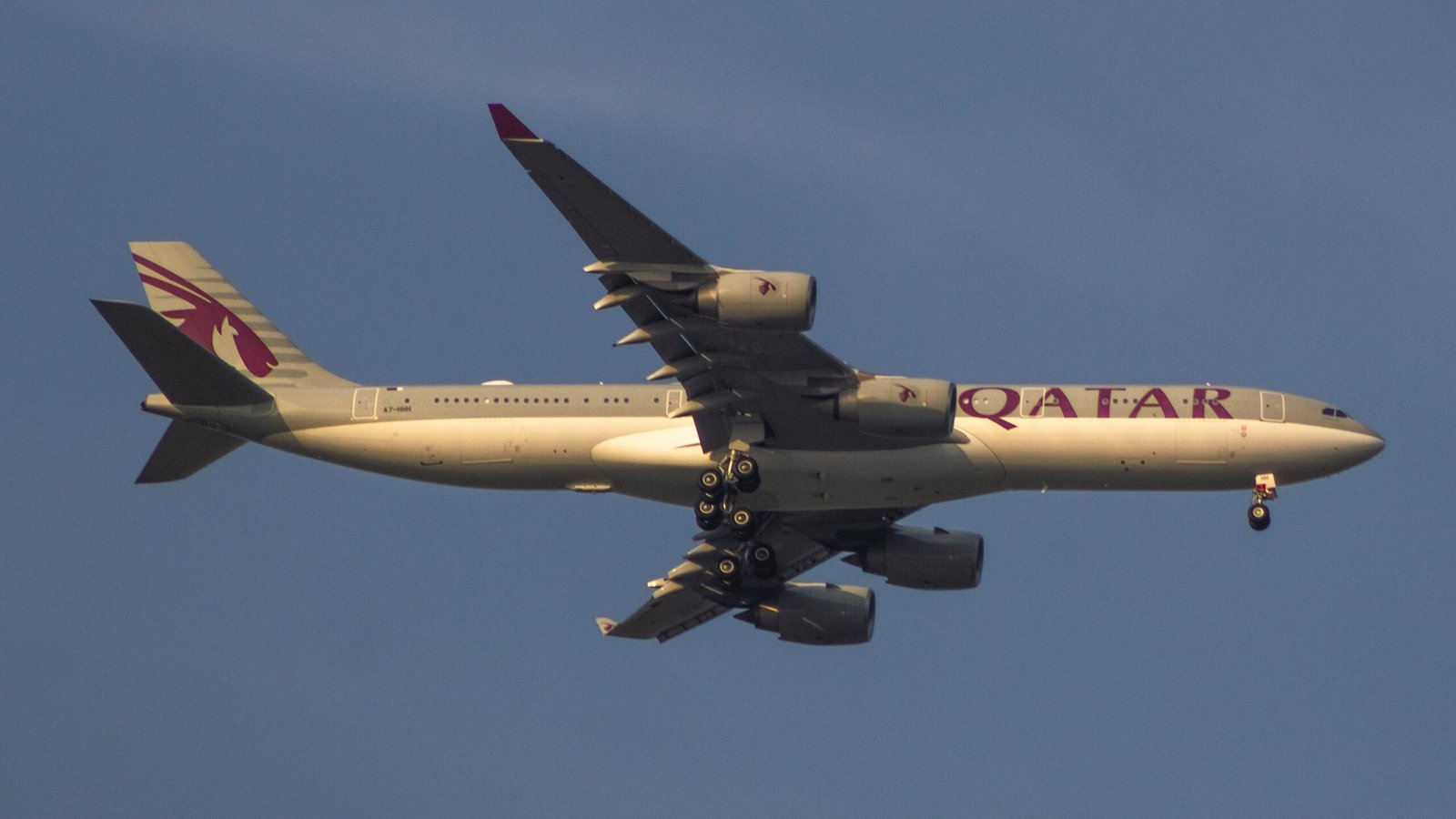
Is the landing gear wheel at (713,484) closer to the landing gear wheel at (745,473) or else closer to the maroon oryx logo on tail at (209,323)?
the landing gear wheel at (745,473)

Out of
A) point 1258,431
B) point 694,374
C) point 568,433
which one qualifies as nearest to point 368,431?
point 568,433

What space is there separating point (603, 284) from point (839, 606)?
58.0 ft

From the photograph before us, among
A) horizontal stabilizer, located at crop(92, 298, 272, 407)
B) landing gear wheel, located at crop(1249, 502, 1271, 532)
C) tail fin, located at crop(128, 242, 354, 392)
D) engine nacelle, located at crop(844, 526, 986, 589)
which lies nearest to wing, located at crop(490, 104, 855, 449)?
engine nacelle, located at crop(844, 526, 986, 589)

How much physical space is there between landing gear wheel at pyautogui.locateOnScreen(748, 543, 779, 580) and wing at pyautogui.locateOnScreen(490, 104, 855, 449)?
5291mm

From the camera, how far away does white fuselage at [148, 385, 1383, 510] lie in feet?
186

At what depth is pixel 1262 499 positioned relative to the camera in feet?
188

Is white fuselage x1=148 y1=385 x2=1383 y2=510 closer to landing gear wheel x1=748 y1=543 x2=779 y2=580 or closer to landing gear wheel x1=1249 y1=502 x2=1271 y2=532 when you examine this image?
landing gear wheel x1=1249 y1=502 x2=1271 y2=532

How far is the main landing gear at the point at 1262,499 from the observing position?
5725cm

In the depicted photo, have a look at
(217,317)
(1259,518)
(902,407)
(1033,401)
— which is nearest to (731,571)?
(902,407)

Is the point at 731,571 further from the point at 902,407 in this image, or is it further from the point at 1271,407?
the point at 1271,407

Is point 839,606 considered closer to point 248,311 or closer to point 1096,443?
point 1096,443

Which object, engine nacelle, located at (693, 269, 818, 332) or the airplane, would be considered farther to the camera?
the airplane

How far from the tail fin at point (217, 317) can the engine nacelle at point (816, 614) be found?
14.9 meters

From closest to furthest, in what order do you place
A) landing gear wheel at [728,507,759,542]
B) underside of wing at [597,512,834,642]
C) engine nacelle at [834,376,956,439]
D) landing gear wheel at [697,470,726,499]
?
engine nacelle at [834,376,956,439] < landing gear wheel at [697,470,726,499] < landing gear wheel at [728,507,759,542] < underside of wing at [597,512,834,642]
